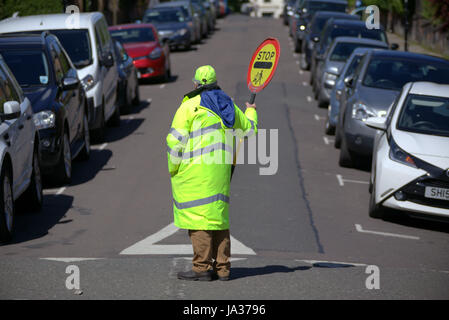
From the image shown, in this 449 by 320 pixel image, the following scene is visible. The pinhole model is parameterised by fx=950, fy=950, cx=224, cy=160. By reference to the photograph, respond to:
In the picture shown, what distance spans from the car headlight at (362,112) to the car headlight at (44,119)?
4828mm

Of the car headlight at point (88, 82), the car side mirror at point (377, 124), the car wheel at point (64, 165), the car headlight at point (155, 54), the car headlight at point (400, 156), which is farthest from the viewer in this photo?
the car headlight at point (155, 54)

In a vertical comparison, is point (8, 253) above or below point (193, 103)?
below

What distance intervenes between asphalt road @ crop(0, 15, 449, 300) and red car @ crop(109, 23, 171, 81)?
599 centimetres

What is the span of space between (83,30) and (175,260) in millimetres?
9964

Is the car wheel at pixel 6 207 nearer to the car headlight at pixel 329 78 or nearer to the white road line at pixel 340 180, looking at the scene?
the white road line at pixel 340 180

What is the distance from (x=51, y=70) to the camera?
13461 millimetres

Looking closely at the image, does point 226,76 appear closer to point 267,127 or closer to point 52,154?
point 267,127

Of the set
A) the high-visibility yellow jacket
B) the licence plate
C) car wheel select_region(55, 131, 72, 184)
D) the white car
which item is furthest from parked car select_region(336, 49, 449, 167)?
the high-visibility yellow jacket

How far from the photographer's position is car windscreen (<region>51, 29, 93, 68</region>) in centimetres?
1738

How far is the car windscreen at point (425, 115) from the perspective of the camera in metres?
12.2

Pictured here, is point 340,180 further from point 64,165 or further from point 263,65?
point 263,65

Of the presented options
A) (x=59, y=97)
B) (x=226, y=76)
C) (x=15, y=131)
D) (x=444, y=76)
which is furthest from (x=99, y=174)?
(x=226, y=76)

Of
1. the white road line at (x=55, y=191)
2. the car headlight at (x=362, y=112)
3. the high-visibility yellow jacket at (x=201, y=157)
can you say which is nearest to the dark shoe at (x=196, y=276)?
the high-visibility yellow jacket at (x=201, y=157)

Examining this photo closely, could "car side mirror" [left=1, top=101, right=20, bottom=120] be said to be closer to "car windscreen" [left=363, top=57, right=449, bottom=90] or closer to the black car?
the black car
